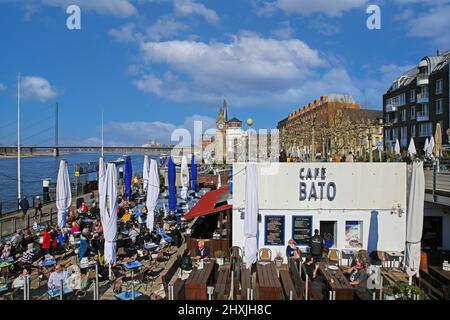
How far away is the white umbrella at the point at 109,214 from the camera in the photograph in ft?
36.5

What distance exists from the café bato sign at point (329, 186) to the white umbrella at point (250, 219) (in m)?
1.71

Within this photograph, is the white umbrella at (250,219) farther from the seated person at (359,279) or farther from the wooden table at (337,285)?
the seated person at (359,279)

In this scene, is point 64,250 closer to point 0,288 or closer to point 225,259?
point 0,288

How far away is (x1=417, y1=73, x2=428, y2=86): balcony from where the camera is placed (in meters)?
51.2

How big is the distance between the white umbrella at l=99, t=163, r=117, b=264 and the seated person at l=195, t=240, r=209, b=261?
2.85 m

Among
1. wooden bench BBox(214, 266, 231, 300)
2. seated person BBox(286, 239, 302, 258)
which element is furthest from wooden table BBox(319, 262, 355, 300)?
wooden bench BBox(214, 266, 231, 300)

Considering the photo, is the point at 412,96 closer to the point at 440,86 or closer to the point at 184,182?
the point at 440,86

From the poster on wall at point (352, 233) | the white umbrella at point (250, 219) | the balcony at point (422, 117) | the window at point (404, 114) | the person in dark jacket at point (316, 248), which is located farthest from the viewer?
the window at point (404, 114)

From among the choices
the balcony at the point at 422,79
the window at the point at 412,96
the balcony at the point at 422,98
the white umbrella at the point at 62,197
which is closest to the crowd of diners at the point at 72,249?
the white umbrella at the point at 62,197

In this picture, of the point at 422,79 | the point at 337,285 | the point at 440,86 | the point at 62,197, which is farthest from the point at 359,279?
the point at 422,79

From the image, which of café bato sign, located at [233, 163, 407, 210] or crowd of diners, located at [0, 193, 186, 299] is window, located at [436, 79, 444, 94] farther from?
crowd of diners, located at [0, 193, 186, 299]

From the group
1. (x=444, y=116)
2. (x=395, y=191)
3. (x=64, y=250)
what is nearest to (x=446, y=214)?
(x=395, y=191)

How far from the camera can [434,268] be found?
10312mm
